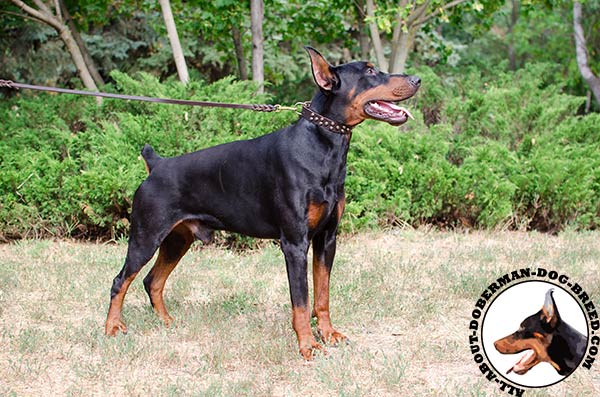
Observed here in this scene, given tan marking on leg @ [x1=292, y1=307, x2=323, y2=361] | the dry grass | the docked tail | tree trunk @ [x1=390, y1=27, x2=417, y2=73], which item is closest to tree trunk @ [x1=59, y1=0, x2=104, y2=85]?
tree trunk @ [x1=390, y1=27, x2=417, y2=73]

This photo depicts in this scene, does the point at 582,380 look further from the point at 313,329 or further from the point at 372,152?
the point at 372,152

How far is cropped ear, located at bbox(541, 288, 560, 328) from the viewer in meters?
3.84

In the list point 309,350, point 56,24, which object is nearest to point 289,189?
point 309,350

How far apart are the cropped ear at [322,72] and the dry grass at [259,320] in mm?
1606

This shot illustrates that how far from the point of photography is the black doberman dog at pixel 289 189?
4242 millimetres

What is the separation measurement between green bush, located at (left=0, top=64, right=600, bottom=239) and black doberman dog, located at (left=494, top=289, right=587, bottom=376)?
3592mm

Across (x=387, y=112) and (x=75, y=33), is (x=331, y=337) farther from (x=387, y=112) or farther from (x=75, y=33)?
(x=75, y=33)

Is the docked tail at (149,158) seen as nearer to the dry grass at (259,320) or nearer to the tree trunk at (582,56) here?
the dry grass at (259,320)

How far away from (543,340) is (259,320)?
205 centimetres

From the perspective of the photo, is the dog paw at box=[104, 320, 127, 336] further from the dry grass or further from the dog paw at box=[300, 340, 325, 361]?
the dog paw at box=[300, 340, 325, 361]

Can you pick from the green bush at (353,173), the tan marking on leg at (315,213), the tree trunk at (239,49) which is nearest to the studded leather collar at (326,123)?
the tan marking on leg at (315,213)

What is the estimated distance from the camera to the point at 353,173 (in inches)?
318

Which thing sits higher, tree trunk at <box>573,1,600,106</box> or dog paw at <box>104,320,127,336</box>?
tree trunk at <box>573,1,600,106</box>

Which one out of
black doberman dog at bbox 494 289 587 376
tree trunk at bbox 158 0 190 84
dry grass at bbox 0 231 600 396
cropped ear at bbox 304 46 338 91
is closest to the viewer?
black doberman dog at bbox 494 289 587 376
